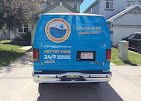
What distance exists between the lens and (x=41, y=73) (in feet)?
14.4

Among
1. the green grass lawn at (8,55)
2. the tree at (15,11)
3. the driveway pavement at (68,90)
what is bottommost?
the driveway pavement at (68,90)

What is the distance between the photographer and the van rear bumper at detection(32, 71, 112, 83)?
433 cm

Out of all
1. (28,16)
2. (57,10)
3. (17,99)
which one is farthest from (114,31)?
(17,99)

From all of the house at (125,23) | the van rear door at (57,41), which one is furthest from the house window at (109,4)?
the van rear door at (57,41)

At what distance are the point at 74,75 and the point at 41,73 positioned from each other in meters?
0.89

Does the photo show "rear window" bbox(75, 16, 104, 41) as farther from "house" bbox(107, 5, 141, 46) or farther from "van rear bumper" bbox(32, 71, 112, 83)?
"house" bbox(107, 5, 141, 46)

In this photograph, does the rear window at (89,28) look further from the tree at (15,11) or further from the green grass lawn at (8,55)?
the tree at (15,11)

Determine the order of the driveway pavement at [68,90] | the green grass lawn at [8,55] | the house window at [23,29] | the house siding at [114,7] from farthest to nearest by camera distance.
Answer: the house siding at [114,7] → the house window at [23,29] → the green grass lawn at [8,55] → the driveway pavement at [68,90]

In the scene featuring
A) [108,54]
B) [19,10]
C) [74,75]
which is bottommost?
[74,75]

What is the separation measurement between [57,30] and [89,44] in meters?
0.95

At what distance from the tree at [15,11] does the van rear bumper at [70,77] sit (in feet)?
30.3

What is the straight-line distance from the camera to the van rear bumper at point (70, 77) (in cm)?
433

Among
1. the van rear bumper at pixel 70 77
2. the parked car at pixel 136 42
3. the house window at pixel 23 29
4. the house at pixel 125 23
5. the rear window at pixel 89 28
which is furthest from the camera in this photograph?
the house window at pixel 23 29

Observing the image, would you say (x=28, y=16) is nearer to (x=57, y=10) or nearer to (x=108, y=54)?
(x=57, y=10)
